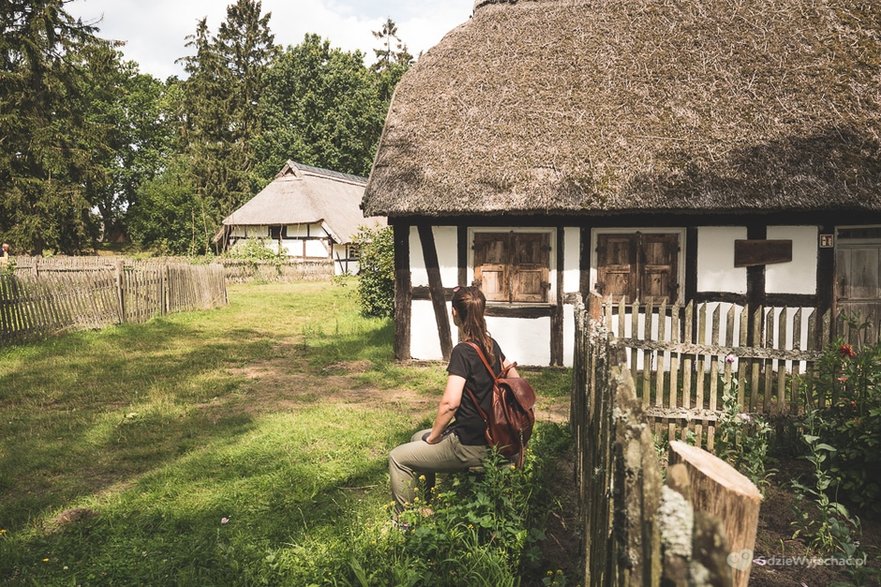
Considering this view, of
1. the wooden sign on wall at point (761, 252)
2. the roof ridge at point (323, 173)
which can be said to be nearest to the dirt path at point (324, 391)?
the wooden sign on wall at point (761, 252)

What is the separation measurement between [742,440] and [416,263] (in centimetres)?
545

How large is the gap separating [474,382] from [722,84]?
293 inches

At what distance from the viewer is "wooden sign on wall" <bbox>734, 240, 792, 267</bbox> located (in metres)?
8.01

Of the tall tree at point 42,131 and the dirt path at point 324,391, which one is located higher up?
the tall tree at point 42,131

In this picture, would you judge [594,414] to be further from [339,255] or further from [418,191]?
[339,255]

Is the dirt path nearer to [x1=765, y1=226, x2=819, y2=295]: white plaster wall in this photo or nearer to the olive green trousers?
the olive green trousers

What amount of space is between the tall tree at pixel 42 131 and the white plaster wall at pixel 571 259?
28.6 m

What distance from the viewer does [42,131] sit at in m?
27.6

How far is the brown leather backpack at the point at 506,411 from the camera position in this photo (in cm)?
346

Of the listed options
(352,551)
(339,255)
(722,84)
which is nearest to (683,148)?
(722,84)

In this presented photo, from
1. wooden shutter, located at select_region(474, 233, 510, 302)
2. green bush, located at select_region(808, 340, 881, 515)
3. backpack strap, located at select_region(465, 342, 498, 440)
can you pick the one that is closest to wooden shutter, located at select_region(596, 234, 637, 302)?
wooden shutter, located at select_region(474, 233, 510, 302)

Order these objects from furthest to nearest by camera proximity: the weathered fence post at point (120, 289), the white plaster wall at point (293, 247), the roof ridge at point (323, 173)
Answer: the roof ridge at point (323, 173) → the white plaster wall at point (293, 247) → the weathered fence post at point (120, 289)

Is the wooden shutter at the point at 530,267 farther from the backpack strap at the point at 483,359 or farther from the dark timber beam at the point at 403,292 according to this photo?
the backpack strap at the point at 483,359

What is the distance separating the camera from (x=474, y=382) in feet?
11.5
